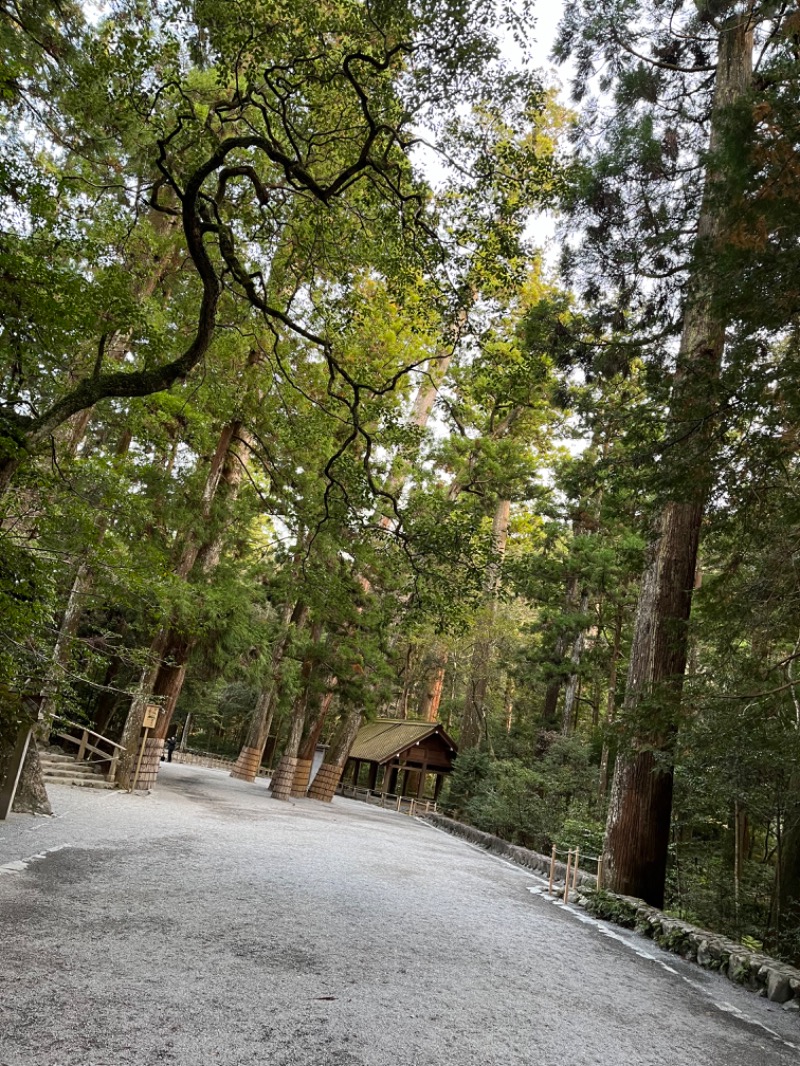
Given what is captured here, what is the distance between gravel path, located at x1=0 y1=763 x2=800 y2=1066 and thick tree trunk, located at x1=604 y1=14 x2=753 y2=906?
1068 millimetres

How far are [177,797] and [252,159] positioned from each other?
11194mm

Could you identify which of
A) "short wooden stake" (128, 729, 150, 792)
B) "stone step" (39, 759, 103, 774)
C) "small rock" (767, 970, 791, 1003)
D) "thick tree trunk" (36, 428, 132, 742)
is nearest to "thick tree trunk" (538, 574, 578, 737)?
"short wooden stake" (128, 729, 150, 792)

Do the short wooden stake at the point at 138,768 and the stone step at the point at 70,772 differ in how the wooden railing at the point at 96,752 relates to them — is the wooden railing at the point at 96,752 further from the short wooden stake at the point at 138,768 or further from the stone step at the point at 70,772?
the short wooden stake at the point at 138,768

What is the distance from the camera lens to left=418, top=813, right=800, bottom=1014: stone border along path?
17.8 ft

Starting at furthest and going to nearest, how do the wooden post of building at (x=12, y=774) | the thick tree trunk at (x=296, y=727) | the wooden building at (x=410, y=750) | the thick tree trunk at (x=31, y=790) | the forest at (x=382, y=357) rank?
1. the wooden building at (x=410, y=750)
2. the thick tree trunk at (x=296, y=727)
3. the thick tree trunk at (x=31, y=790)
4. the wooden post of building at (x=12, y=774)
5. the forest at (x=382, y=357)

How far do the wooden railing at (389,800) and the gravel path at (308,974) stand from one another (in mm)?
16399

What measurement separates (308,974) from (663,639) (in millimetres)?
6087

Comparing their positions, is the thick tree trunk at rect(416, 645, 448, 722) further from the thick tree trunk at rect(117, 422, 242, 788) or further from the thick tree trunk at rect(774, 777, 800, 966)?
the thick tree trunk at rect(774, 777, 800, 966)

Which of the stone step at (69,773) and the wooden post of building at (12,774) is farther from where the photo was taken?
the stone step at (69,773)

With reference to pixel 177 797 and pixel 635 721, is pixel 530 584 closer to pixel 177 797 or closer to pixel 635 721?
pixel 177 797

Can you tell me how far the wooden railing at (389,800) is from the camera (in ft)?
77.7

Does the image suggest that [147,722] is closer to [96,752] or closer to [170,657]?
[170,657]

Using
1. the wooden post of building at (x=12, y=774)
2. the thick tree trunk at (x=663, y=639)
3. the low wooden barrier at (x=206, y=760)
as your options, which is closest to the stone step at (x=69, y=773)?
the wooden post of building at (x=12, y=774)

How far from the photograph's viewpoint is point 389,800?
25531 mm
